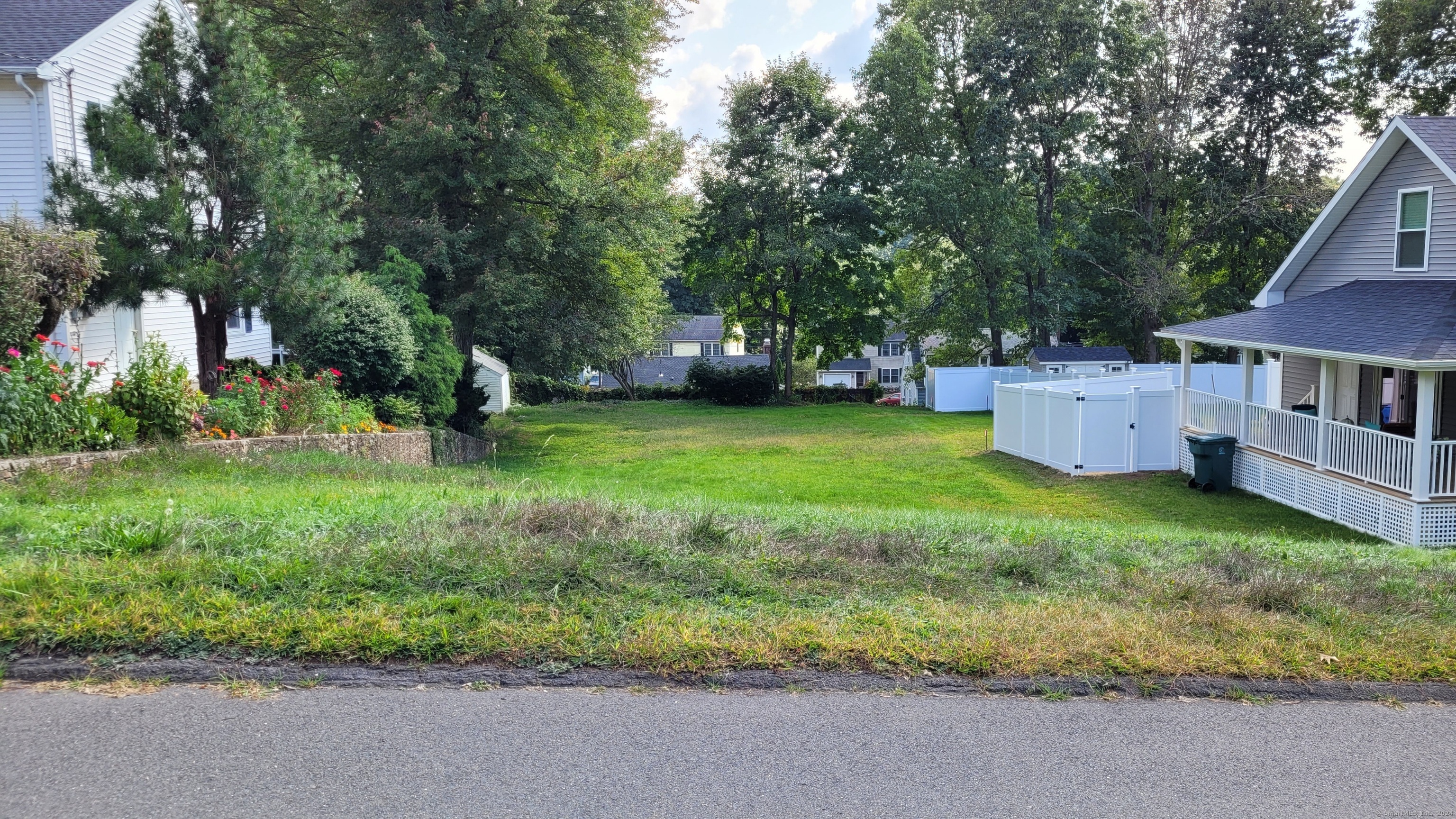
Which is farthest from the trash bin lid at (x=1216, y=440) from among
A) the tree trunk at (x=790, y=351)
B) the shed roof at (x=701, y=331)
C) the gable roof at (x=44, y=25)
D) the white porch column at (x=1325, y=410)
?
the shed roof at (x=701, y=331)

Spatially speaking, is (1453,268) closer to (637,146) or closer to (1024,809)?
(1024,809)

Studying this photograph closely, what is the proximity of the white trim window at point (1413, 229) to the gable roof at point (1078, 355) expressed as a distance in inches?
780

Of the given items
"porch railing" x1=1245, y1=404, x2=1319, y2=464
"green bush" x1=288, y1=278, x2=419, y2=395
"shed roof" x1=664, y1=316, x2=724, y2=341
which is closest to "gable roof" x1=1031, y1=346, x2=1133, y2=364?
"porch railing" x1=1245, y1=404, x2=1319, y2=464

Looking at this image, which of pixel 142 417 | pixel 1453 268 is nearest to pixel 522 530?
Result: pixel 142 417

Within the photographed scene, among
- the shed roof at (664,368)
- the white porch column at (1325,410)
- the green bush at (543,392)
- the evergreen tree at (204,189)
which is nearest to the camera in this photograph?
the evergreen tree at (204,189)

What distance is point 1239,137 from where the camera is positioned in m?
37.8

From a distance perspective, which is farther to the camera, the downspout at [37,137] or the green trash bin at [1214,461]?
the green trash bin at [1214,461]

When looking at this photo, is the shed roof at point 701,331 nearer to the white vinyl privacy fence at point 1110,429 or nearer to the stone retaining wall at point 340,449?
the stone retaining wall at point 340,449

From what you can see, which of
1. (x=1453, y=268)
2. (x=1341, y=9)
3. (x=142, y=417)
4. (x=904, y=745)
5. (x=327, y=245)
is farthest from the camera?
(x=1341, y=9)

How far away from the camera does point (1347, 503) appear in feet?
46.1

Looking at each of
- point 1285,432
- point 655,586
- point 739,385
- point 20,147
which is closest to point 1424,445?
point 1285,432

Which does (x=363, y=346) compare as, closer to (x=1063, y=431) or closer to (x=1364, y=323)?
(x=1063, y=431)

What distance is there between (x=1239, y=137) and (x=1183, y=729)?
4012 cm

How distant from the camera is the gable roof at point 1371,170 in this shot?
15273 millimetres
